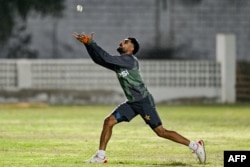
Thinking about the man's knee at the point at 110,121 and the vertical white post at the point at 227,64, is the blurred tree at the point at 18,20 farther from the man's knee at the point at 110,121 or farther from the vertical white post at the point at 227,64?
the man's knee at the point at 110,121

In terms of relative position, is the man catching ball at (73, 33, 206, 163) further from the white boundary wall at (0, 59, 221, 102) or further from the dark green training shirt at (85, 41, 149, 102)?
the white boundary wall at (0, 59, 221, 102)

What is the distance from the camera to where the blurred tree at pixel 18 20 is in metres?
45.3

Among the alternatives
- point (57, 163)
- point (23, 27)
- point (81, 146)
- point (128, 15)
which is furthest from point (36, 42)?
point (57, 163)

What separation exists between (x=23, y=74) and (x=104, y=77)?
3014mm

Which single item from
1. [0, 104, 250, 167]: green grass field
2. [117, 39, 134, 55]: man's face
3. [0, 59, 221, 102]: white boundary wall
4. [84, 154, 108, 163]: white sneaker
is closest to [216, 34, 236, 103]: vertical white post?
[0, 59, 221, 102]: white boundary wall

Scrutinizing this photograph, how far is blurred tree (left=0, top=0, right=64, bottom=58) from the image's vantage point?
45.3 meters

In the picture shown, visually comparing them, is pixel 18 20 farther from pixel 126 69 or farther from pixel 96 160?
pixel 96 160

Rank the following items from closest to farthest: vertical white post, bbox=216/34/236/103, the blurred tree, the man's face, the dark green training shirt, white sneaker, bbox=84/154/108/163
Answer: white sneaker, bbox=84/154/108/163 < the dark green training shirt < the man's face < vertical white post, bbox=216/34/236/103 < the blurred tree

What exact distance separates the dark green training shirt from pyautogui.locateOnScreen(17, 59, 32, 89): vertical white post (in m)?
22.1

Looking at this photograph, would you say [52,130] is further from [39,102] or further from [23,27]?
[23,27]

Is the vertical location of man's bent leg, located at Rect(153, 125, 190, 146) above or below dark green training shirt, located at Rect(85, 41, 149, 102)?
below

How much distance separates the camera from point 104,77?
39.9 metres

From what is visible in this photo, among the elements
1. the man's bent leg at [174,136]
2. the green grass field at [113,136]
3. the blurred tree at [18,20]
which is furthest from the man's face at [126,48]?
the blurred tree at [18,20]

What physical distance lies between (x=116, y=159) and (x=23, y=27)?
92.6ft
